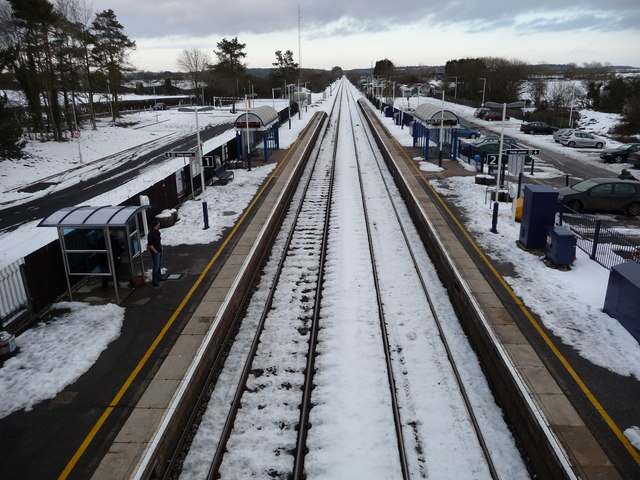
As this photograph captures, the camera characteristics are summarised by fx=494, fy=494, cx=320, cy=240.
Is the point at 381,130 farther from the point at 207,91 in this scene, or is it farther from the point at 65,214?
the point at 207,91

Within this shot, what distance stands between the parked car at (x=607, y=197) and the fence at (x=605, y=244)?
65.0 inches

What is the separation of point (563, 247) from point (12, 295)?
568 inches

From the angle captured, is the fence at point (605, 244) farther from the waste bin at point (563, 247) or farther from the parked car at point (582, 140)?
the parked car at point (582, 140)

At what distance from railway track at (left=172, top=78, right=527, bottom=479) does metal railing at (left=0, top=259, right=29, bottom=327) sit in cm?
514

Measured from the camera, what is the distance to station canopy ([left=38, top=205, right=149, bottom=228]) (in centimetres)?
1225

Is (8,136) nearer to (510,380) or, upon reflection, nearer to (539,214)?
(539,214)

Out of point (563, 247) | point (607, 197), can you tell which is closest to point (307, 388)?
point (563, 247)

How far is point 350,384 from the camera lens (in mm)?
9688

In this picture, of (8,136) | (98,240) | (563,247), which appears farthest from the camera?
(8,136)

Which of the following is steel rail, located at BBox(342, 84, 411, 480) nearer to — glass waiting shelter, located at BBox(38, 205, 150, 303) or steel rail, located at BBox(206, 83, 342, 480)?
steel rail, located at BBox(206, 83, 342, 480)

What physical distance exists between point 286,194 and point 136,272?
34.7 feet

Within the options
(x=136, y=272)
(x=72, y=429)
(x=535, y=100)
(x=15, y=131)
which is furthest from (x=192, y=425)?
(x=535, y=100)

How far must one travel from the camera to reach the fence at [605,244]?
14.4m

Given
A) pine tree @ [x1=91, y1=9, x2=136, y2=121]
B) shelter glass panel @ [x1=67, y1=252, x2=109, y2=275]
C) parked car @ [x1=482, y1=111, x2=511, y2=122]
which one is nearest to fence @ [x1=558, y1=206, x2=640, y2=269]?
shelter glass panel @ [x1=67, y1=252, x2=109, y2=275]
